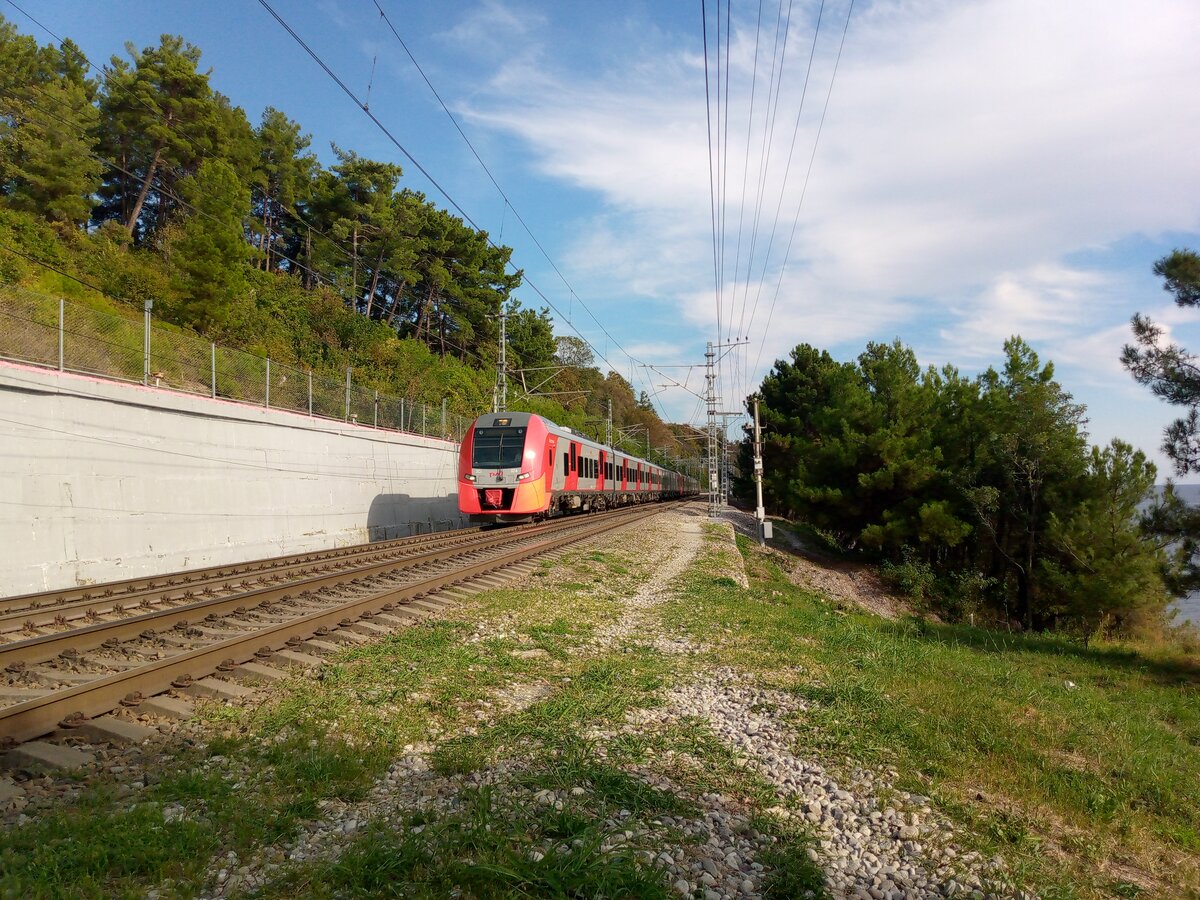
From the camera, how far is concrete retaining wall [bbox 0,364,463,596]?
33.7ft

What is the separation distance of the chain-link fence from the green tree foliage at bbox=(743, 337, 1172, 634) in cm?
1864

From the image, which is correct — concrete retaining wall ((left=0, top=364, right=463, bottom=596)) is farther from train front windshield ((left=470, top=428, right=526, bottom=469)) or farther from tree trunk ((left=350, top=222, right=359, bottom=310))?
tree trunk ((left=350, top=222, right=359, bottom=310))

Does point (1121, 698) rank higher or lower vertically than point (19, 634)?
lower

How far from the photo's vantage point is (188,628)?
6.80m

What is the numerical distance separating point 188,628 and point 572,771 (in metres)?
4.72

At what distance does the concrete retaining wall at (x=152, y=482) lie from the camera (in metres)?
10.3

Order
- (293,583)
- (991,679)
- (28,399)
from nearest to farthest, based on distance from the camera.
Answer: (991,679) → (293,583) → (28,399)

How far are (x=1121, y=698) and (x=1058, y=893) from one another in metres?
9.85

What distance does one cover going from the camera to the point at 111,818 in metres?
3.15

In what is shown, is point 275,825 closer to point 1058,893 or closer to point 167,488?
point 1058,893

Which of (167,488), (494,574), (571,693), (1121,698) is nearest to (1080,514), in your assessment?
(1121,698)

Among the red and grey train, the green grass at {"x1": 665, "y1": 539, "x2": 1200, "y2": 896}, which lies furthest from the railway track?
the red and grey train

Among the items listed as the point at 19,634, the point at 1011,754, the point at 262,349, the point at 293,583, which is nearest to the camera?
the point at 1011,754

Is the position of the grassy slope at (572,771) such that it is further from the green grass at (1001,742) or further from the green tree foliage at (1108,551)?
the green tree foliage at (1108,551)
